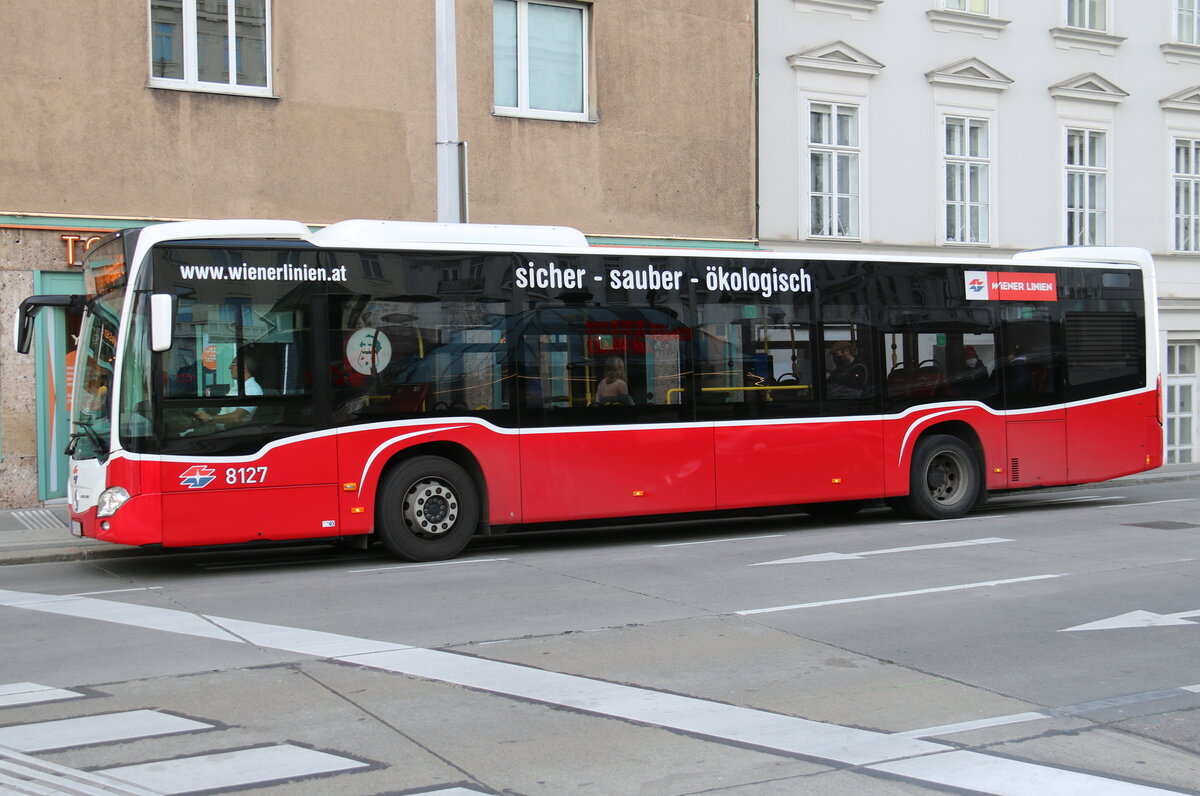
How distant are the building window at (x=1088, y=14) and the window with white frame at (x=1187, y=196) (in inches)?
123

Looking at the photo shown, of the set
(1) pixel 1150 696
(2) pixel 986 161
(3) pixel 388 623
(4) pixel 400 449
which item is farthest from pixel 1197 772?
(2) pixel 986 161

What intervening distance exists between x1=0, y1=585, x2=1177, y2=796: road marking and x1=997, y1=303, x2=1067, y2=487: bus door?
9.92 meters

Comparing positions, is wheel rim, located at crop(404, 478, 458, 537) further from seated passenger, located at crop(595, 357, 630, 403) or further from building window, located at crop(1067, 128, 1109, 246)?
building window, located at crop(1067, 128, 1109, 246)

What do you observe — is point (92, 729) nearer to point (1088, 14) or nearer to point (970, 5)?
point (970, 5)

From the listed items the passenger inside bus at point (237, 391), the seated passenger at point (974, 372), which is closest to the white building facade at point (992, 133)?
the seated passenger at point (974, 372)

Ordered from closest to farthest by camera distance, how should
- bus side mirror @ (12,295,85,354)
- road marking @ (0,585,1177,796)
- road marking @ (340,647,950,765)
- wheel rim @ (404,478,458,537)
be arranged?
road marking @ (0,585,1177,796) → road marking @ (340,647,950,765) → bus side mirror @ (12,295,85,354) → wheel rim @ (404,478,458,537)

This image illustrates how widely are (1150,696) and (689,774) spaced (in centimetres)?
290

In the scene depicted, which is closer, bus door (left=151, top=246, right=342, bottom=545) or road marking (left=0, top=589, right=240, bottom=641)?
road marking (left=0, top=589, right=240, bottom=641)

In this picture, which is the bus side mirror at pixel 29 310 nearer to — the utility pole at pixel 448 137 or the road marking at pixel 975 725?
the utility pole at pixel 448 137

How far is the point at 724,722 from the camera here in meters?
6.04

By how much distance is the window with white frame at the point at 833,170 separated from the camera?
72.6ft

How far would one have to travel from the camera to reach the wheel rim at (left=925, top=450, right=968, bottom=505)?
49.2 ft

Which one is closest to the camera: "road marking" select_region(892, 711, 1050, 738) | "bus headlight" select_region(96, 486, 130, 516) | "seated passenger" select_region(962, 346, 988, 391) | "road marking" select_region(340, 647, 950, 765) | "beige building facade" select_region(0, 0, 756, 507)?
"road marking" select_region(340, 647, 950, 765)

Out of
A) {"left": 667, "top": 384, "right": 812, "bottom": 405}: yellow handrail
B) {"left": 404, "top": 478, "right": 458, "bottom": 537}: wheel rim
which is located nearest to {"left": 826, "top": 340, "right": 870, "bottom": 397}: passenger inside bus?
{"left": 667, "top": 384, "right": 812, "bottom": 405}: yellow handrail
